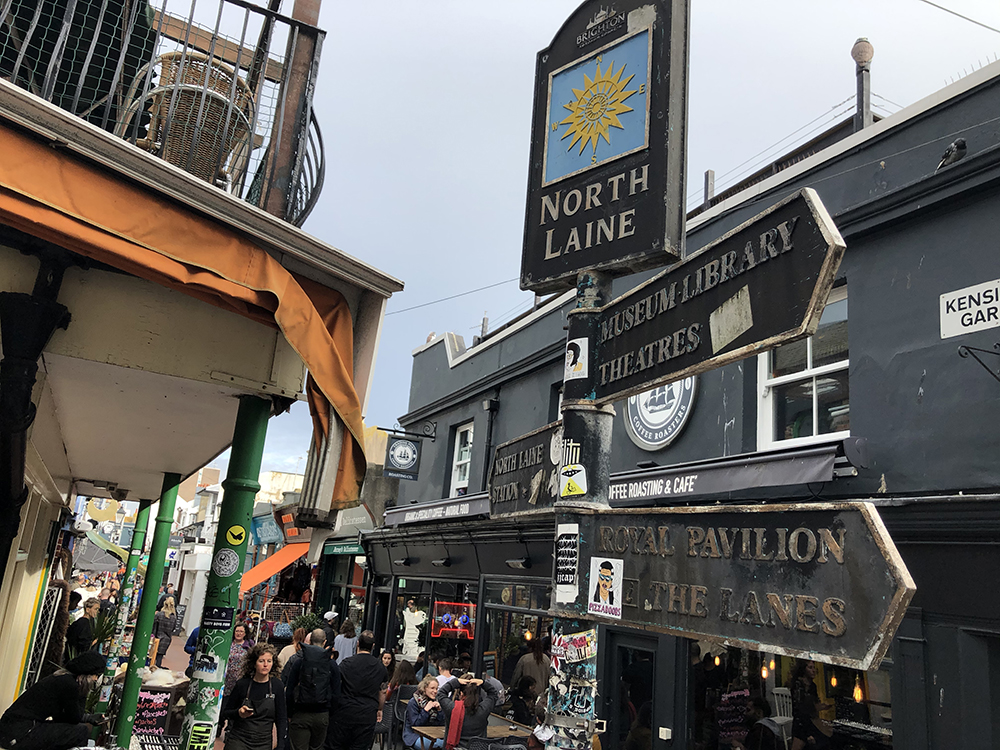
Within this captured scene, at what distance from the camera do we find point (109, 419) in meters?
6.62

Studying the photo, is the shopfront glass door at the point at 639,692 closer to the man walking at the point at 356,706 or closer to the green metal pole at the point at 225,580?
the man walking at the point at 356,706

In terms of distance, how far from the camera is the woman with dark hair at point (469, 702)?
7918mm

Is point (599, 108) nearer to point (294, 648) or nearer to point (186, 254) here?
point (186, 254)

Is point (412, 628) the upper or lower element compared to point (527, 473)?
lower

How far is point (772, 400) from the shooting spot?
8273mm

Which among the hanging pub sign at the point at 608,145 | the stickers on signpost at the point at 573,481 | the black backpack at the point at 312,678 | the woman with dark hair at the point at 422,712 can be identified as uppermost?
the hanging pub sign at the point at 608,145

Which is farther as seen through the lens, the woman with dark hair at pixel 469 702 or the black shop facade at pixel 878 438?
the woman with dark hair at pixel 469 702

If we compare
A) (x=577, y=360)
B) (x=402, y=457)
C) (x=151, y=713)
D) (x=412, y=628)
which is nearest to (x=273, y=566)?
(x=412, y=628)

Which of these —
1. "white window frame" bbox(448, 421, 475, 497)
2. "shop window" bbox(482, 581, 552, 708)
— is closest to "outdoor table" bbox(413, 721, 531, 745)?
"shop window" bbox(482, 581, 552, 708)

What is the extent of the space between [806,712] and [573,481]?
5742 millimetres

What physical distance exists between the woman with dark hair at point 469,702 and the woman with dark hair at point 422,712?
0.19 m

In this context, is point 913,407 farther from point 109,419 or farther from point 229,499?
point 109,419

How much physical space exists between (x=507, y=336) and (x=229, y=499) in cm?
984

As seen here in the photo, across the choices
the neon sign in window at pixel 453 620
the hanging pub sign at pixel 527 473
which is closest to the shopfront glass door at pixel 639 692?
the neon sign in window at pixel 453 620
